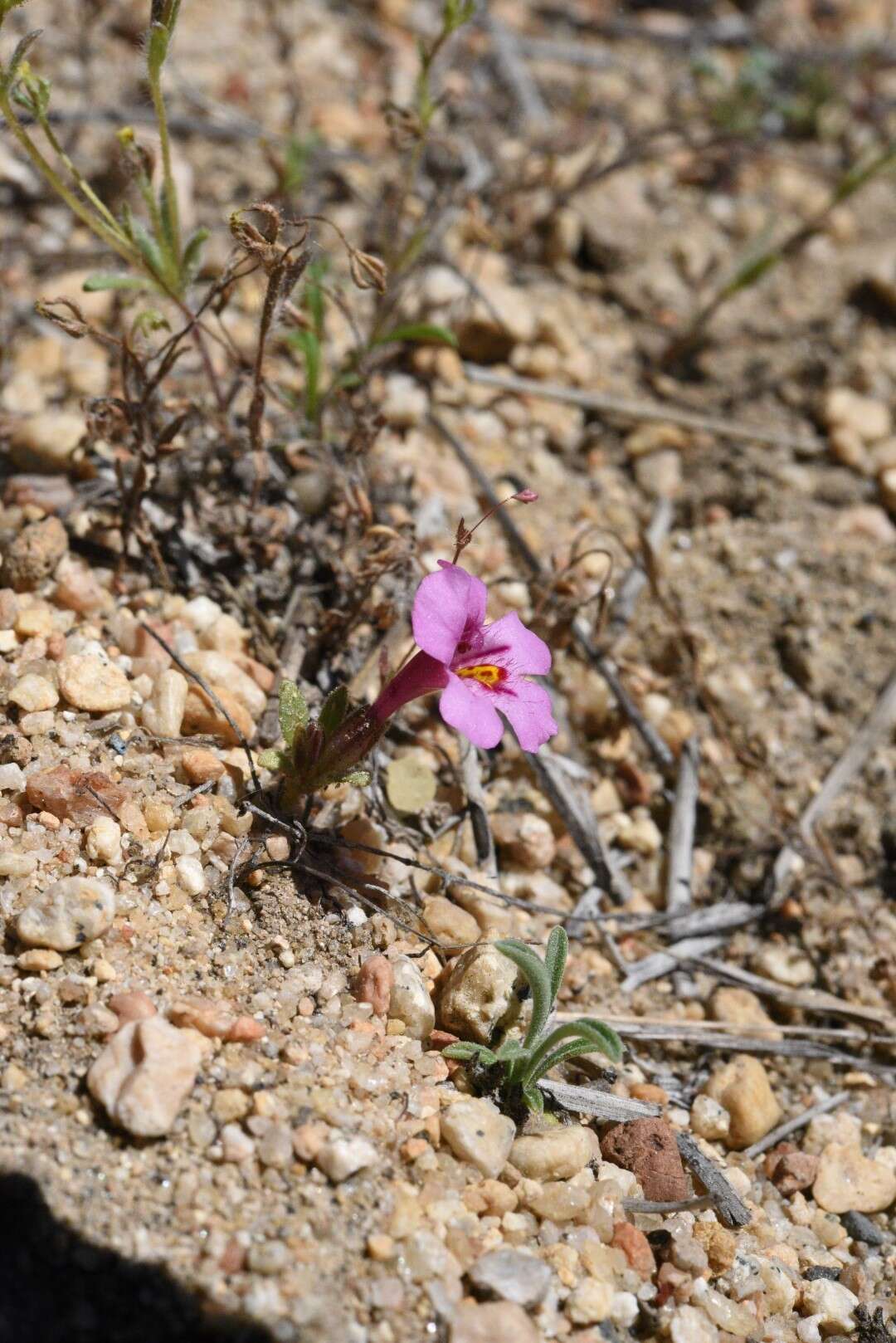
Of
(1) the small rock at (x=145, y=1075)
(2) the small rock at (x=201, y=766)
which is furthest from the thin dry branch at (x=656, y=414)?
(1) the small rock at (x=145, y=1075)

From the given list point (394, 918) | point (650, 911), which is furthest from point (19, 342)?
point (650, 911)

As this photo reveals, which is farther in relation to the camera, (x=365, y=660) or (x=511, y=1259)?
(x=365, y=660)

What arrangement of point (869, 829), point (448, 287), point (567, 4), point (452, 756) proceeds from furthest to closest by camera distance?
point (567, 4) < point (448, 287) < point (869, 829) < point (452, 756)

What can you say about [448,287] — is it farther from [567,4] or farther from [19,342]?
[567,4]

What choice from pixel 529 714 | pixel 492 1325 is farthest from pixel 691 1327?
pixel 529 714

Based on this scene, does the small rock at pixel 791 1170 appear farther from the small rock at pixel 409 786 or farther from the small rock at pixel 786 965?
the small rock at pixel 409 786

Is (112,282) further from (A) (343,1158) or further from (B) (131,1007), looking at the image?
(A) (343,1158)
